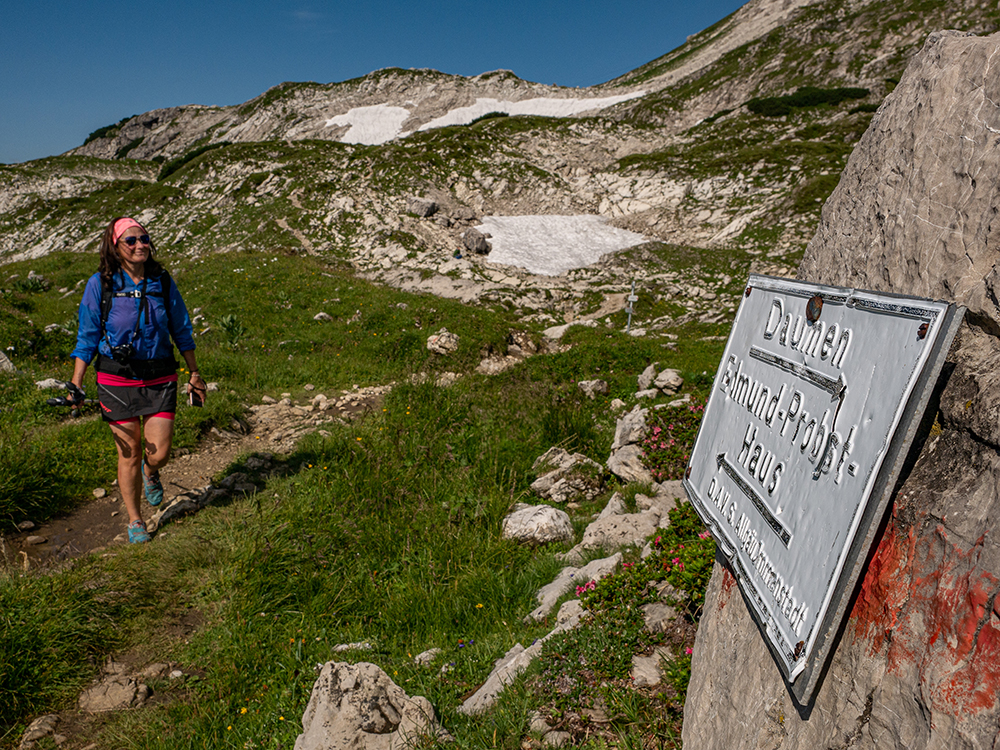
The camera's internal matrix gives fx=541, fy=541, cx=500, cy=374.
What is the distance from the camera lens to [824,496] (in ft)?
5.68

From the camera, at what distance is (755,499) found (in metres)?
2.20

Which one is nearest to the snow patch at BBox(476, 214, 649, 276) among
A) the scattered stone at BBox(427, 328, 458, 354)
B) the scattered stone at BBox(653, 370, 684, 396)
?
the scattered stone at BBox(427, 328, 458, 354)

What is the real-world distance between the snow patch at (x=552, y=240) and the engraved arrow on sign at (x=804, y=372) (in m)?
22.0

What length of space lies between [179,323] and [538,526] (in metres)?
4.29

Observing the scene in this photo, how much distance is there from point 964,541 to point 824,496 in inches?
13.8

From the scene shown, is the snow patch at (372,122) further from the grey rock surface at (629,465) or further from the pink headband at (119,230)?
the grey rock surface at (629,465)

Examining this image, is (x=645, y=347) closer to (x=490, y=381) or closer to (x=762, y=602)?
(x=490, y=381)

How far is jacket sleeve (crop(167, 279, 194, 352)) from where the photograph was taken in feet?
17.8

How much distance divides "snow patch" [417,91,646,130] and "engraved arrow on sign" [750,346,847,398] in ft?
222

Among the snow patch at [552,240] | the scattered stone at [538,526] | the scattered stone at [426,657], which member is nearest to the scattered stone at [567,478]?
the scattered stone at [538,526]

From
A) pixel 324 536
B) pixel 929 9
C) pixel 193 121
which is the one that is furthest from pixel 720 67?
pixel 193 121

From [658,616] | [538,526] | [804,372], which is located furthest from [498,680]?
[804,372]

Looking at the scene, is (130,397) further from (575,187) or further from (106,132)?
(106,132)

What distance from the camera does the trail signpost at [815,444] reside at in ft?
5.00
